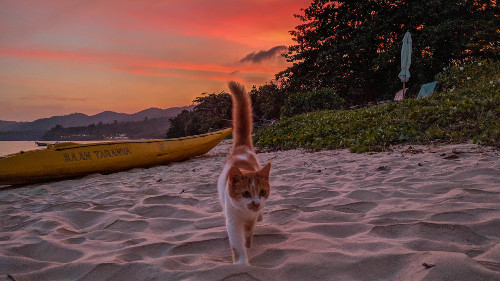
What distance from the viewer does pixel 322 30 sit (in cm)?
2703

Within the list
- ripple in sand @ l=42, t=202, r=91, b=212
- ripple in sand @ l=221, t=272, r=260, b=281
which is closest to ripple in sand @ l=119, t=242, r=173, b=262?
ripple in sand @ l=221, t=272, r=260, b=281

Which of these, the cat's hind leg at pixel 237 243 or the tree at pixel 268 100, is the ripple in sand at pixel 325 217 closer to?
the cat's hind leg at pixel 237 243

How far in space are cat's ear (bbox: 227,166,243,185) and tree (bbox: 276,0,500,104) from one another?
77.7 ft

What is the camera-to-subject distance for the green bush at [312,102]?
18984mm

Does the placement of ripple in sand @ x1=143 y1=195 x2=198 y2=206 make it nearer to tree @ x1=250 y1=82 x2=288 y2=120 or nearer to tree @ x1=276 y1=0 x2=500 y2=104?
tree @ x1=250 y1=82 x2=288 y2=120

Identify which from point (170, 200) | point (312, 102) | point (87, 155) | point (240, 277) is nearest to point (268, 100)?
point (312, 102)

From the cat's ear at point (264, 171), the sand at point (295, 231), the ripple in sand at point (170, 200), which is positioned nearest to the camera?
the sand at point (295, 231)

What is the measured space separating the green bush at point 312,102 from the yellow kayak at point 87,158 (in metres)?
11.1

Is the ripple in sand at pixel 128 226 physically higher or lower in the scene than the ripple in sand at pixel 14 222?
lower

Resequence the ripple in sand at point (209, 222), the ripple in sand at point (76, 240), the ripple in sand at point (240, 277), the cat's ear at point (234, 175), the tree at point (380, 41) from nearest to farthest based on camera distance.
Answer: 1. the ripple in sand at point (240, 277)
2. the cat's ear at point (234, 175)
3. the ripple in sand at point (76, 240)
4. the ripple in sand at point (209, 222)
5. the tree at point (380, 41)

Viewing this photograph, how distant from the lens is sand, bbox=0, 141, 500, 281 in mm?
1911

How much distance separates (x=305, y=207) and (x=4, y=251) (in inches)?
106

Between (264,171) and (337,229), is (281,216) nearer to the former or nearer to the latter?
(337,229)

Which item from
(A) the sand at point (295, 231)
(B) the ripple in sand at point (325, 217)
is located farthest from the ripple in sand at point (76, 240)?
(B) the ripple in sand at point (325, 217)
